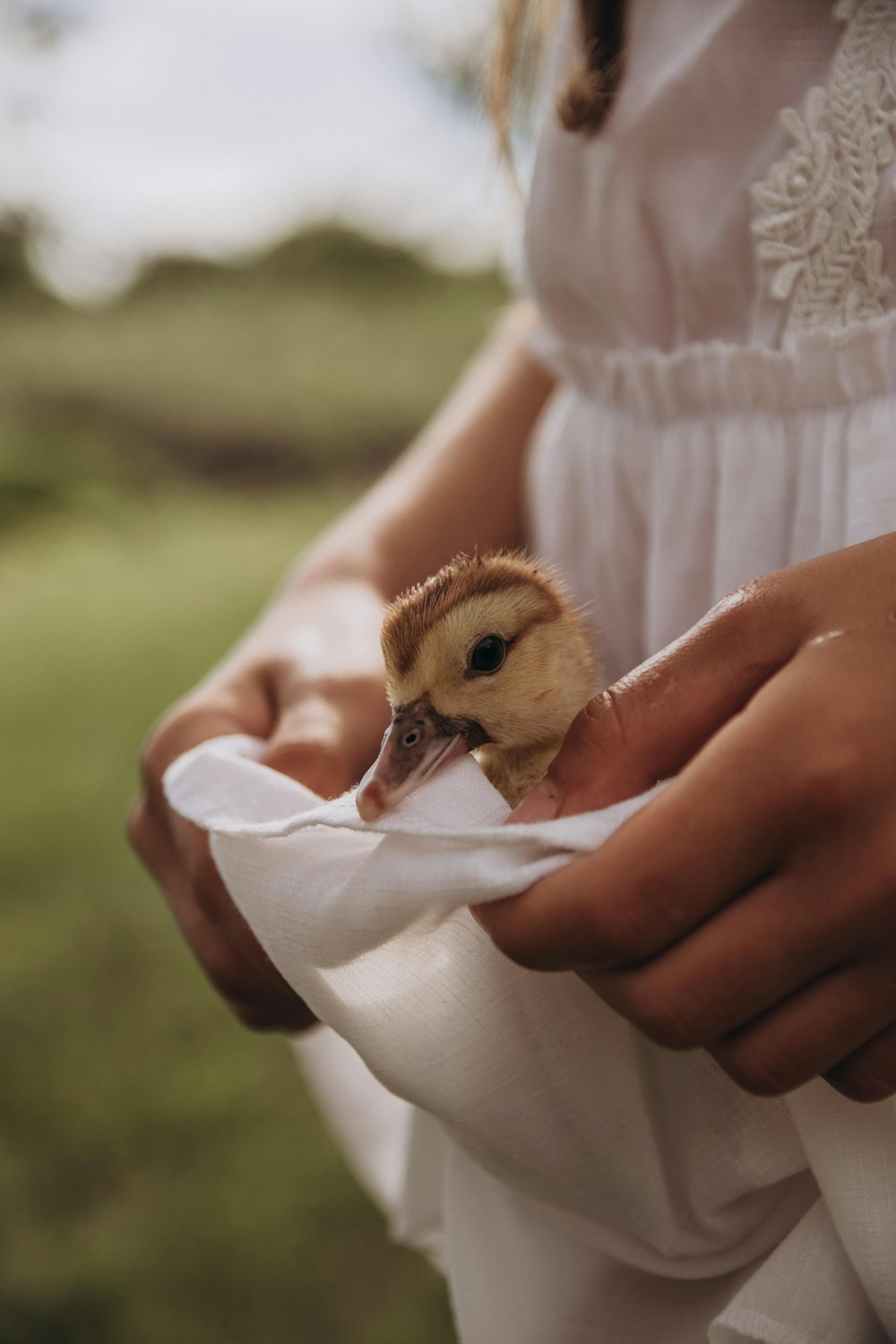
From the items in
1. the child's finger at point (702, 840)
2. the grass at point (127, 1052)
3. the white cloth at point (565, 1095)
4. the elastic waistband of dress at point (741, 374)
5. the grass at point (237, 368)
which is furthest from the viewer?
the grass at point (237, 368)

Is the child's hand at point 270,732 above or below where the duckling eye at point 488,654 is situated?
below

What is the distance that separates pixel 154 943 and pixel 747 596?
6.14 feet

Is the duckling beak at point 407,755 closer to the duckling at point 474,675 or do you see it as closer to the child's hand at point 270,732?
the duckling at point 474,675

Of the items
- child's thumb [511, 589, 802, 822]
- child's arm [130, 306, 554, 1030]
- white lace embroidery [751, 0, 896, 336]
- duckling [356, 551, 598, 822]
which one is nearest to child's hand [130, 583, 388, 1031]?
child's arm [130, 306, 554, 1030]

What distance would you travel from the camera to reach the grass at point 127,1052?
58.4 inches

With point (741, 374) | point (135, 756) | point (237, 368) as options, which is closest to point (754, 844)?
point (741, 374)

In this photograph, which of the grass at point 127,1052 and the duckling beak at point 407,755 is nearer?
the duckling beak at point 407,755

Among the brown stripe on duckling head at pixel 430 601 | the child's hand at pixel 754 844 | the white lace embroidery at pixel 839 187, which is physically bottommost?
the child's hand at pixel 754 844

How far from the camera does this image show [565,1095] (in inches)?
21.7

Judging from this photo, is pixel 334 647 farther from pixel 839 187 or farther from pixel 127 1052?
pixel 127 1052

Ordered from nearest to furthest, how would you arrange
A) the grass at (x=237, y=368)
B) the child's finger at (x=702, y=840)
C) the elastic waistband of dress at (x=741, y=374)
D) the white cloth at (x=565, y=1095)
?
1. the child's finger at (x=702, y=840)
2. the white cloth at (x=565, y=1095)
3. the elastic waistband of dress at (x=741, y=374)
4. the grass at (x=237, y=368)

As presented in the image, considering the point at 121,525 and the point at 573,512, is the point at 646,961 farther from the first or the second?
the point at 121,525

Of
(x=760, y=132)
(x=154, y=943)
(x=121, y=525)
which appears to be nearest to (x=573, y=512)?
(x=760, y=132)

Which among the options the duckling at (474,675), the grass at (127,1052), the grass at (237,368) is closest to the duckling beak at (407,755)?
the duckling at (474,675)
